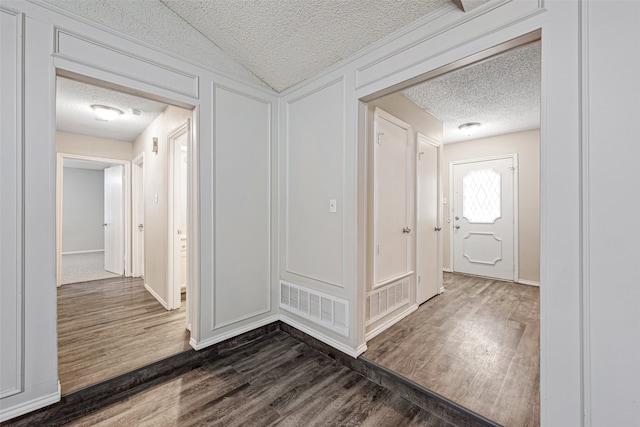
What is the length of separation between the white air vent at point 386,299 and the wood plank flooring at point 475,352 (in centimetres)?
18

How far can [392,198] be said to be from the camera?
2.86 meters

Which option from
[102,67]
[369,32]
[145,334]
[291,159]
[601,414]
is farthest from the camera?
[291,159]

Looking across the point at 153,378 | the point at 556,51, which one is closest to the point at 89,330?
the point at 153,378

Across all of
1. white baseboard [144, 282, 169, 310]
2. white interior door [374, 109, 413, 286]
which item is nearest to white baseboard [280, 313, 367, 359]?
white interior door [374, 109, 413, 286]

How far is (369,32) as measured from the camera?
1.97 meters

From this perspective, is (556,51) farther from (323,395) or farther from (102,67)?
(102,67)

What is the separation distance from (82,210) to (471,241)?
10.3m

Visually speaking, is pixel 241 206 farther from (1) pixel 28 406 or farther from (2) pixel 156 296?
(2) pixel 156 296

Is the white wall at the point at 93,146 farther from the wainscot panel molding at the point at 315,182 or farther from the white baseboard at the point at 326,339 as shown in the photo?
the white baseboard at the point at 326,339

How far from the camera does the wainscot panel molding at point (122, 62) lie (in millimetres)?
1703

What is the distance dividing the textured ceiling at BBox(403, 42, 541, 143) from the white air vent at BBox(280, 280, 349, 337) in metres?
2.00

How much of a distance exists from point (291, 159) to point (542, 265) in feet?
7.13

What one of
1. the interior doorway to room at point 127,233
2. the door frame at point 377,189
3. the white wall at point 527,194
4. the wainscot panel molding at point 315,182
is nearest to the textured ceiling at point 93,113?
the interior doorway to room at point 127,233

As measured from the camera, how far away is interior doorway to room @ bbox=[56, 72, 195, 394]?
2258mm
